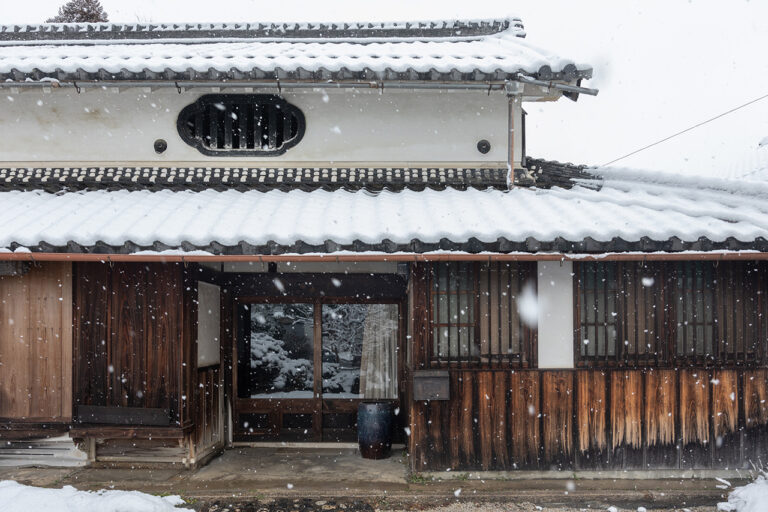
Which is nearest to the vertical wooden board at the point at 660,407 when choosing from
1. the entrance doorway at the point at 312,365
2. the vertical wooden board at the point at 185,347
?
the entrance doorway at the point at 312,365

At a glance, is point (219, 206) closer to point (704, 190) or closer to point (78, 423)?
point (78, 423)

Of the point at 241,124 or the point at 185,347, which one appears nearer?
the point at 185,347

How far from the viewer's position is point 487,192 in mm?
8078

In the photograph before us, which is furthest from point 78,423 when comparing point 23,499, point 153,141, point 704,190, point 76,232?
point 704,190

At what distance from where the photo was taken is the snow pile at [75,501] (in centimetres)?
559

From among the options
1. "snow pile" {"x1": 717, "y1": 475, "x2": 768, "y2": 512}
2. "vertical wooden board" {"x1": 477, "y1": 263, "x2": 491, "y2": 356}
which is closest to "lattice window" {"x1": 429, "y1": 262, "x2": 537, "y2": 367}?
"vertical wooden board" {"x1": 477, "y1": 263, "x2": 491, "y2": 356}

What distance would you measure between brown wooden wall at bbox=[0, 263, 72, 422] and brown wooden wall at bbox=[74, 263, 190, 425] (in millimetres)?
223

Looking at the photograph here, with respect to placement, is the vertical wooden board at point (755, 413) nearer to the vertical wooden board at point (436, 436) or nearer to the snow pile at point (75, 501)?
the vertical wooden board at point (436, 436)

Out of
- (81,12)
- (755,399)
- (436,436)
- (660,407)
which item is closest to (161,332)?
(436,436)

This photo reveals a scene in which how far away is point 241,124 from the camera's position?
859cm

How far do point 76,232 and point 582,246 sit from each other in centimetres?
538

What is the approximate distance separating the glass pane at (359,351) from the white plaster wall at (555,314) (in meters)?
2.52

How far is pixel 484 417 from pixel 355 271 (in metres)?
2.90

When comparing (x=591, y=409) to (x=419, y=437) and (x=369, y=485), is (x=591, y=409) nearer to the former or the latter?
(x=419, y=437)
